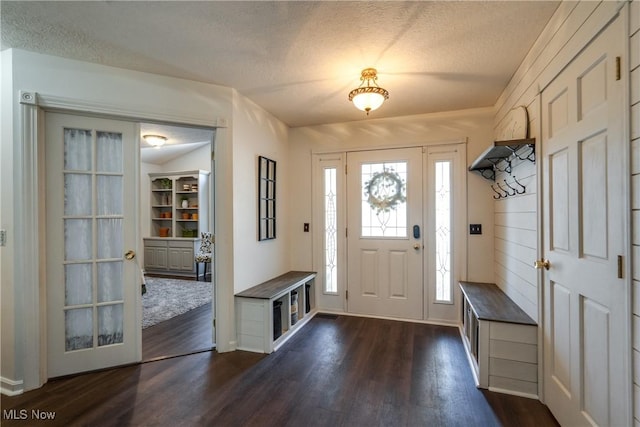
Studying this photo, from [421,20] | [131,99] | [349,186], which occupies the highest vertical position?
[421,20]

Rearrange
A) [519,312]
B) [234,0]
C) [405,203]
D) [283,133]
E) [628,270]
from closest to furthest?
[628,270], [234,0], [519,312], [405,203], [283,133]

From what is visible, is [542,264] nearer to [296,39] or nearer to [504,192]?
[504,192]

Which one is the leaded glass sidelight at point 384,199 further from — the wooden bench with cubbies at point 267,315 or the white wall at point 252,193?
A: the wooden bench with cubbies at point 267,315

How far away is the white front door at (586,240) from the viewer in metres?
1.30

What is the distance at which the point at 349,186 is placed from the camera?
3791 millimetres

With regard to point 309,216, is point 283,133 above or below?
above

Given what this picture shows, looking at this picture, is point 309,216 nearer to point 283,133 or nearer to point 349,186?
point 349,186

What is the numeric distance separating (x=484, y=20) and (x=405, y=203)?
80.6 inches

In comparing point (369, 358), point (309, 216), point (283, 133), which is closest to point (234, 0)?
point (283, 133)

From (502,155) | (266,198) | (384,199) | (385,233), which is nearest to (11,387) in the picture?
(266,198)

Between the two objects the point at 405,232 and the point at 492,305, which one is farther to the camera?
the point at 405,232

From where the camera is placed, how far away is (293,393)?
84.7 inches

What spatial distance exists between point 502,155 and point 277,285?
8.38 feet

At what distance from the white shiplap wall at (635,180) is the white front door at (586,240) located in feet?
0.13
